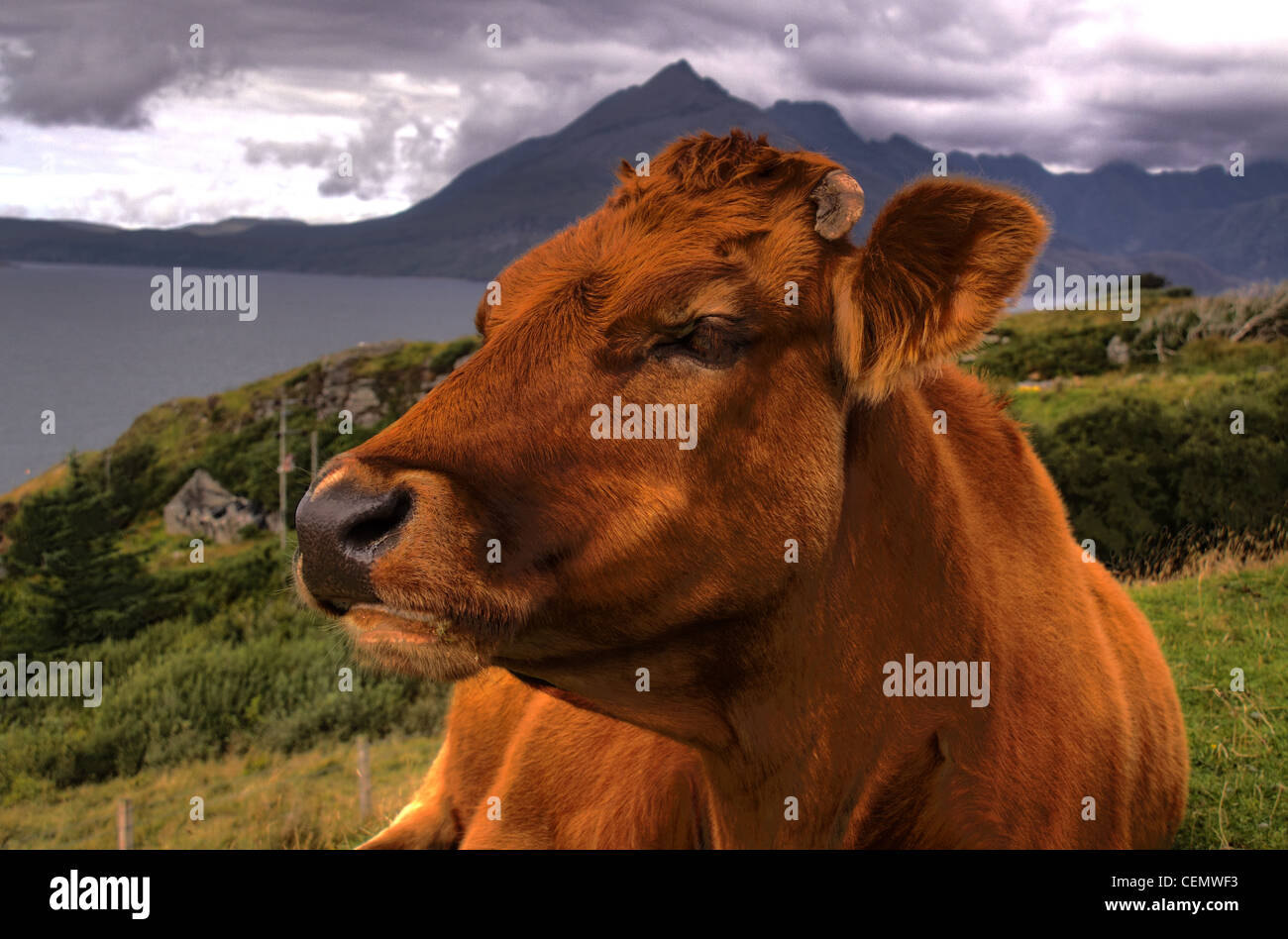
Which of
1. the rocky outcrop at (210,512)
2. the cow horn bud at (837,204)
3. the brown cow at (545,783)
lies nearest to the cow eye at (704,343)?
the cow horn bud at (837,204)

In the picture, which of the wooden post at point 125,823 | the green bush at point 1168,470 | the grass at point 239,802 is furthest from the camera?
the wooden post at point 125,823

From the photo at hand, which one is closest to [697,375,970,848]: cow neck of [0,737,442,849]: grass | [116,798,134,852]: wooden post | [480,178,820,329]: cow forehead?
[480,178,820,329]: cow forehead

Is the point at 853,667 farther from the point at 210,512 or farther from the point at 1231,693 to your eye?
the point at 210,512

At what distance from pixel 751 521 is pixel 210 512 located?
206 feet

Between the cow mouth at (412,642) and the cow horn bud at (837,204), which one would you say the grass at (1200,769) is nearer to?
the cow horn bud at (837,204)

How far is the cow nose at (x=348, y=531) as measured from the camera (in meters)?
2.64

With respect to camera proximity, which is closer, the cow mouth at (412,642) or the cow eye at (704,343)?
the cow mouth at (412,642)

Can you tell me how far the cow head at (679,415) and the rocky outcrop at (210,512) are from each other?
5972 centimetres

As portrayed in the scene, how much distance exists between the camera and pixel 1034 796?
333 cm

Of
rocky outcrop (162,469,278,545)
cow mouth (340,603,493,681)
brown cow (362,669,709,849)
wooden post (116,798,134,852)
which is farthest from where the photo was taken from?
rocky outcrop (162,469,278,545)

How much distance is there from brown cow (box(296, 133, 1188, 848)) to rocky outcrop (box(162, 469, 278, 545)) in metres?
59.7

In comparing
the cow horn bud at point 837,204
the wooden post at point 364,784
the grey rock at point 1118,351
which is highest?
the grey rock at point 1118,351

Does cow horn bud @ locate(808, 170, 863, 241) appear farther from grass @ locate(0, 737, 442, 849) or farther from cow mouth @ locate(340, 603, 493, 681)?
grass @ locate(0, 737, 442, 849)

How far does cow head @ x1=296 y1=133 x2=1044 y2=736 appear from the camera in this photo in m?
2.93
